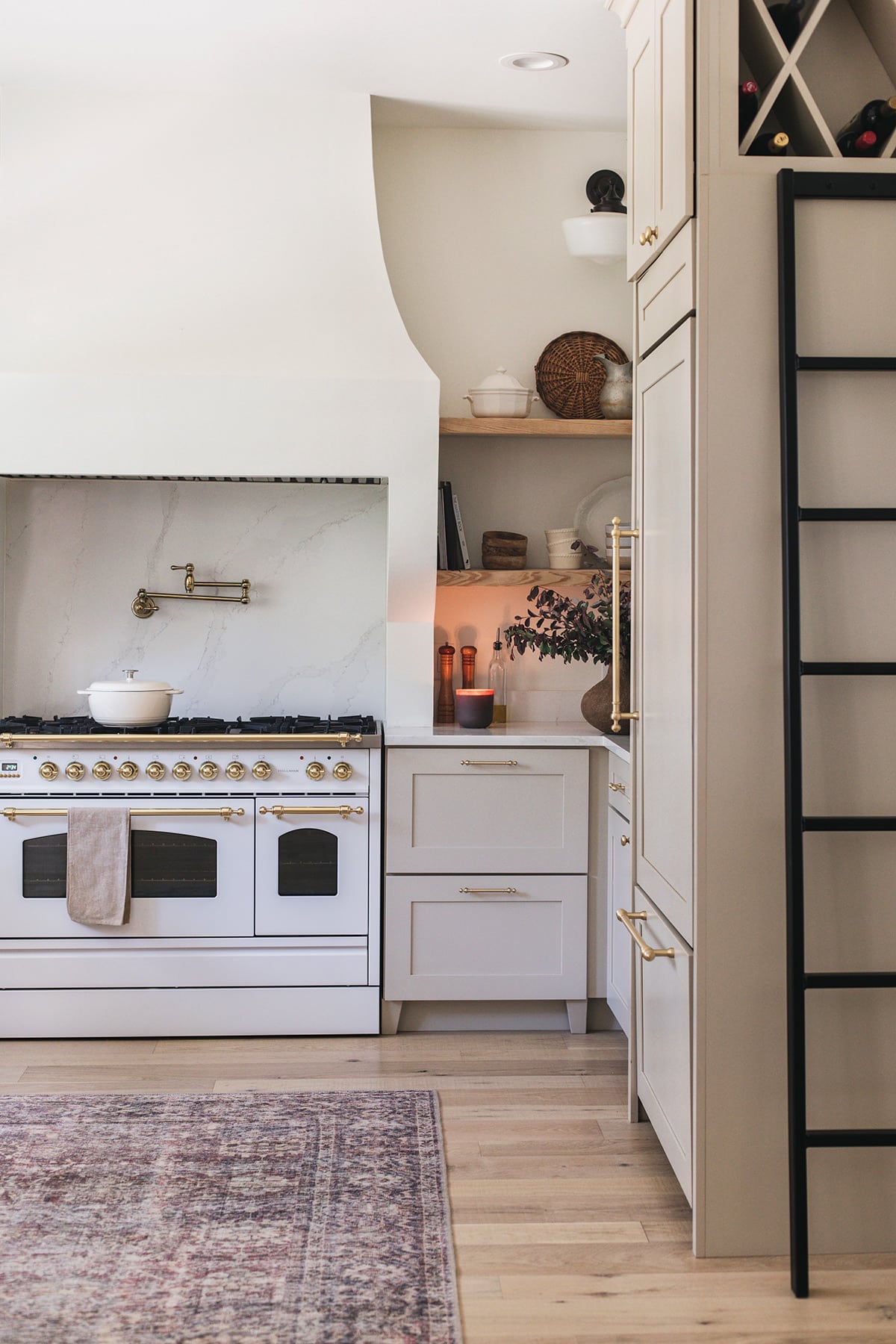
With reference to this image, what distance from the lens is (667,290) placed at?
245 cm

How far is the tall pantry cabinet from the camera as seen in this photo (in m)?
2.20

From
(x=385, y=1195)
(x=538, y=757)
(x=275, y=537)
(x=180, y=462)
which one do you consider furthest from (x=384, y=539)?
(x=385, y=1195)

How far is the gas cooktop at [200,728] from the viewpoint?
348 cm

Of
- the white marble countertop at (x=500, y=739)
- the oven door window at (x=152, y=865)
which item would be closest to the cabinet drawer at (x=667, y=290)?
the white marble countertop at (x=500, y=739)

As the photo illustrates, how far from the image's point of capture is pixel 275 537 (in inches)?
162

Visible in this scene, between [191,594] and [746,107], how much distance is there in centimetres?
246

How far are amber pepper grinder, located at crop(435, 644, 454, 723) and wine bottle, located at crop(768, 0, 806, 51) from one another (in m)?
2.24

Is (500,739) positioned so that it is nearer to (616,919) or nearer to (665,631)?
(616,919)

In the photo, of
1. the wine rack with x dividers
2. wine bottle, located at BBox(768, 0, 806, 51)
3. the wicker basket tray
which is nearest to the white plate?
the wicker basket tray

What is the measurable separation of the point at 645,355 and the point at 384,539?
1.63 m

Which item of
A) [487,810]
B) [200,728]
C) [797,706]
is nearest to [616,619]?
[797,706]

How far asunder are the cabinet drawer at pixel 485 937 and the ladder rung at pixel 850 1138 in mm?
1373

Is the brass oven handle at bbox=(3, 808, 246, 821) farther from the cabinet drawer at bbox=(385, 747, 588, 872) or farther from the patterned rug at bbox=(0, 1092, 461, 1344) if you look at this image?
the patterned rug at bbox=(0, 1092, 461, 1344)

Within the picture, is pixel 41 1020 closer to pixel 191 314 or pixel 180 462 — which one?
pixel 180 462
